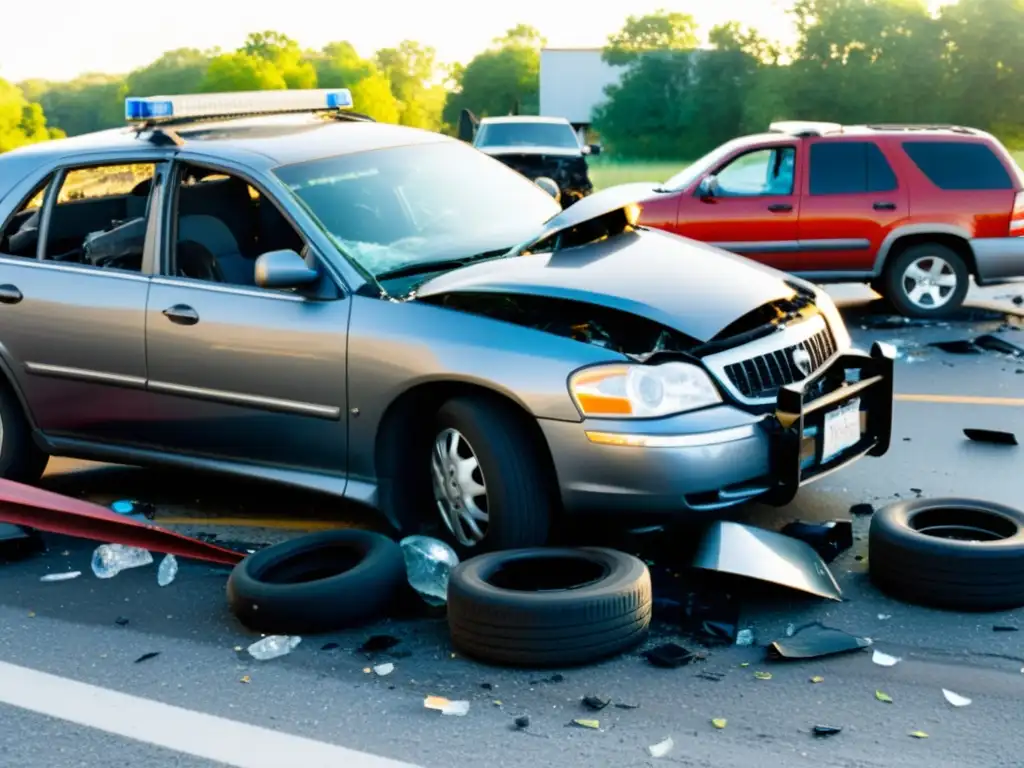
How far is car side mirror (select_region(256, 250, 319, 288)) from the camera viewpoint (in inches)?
214

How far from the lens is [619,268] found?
5.51m

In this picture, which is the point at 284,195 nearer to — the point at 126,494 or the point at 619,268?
the point at 619,268

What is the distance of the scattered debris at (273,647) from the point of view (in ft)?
15.2

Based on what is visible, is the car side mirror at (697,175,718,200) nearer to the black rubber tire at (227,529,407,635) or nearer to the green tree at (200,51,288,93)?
the black rubber tire at (227,529,407,635)

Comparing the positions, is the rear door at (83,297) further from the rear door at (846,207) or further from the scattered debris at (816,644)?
the rear door at (846,207)

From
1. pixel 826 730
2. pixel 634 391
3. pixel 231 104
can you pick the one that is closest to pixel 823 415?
pixel 634 391

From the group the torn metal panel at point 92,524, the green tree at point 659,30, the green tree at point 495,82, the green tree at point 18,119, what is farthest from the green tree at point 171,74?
the torn metal panel at point 92,524

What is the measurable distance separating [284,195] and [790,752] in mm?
3164

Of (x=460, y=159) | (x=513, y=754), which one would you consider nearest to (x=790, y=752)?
(x=513, y=754)

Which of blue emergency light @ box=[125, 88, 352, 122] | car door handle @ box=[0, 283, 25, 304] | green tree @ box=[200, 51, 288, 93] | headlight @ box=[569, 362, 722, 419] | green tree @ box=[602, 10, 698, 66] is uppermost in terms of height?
green tree @ box=[602, 10, 698, 66]

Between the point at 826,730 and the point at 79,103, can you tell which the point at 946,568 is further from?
the point at 79,103

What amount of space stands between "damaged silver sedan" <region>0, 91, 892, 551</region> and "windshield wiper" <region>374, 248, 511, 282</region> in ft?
0.05

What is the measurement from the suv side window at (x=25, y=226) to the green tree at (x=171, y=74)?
171m

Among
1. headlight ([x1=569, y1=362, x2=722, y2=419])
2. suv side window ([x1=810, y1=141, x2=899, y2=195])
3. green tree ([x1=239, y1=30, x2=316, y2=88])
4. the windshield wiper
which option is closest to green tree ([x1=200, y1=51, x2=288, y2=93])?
green tree ([x1=239, y1=30, x2=316, y2=88])
